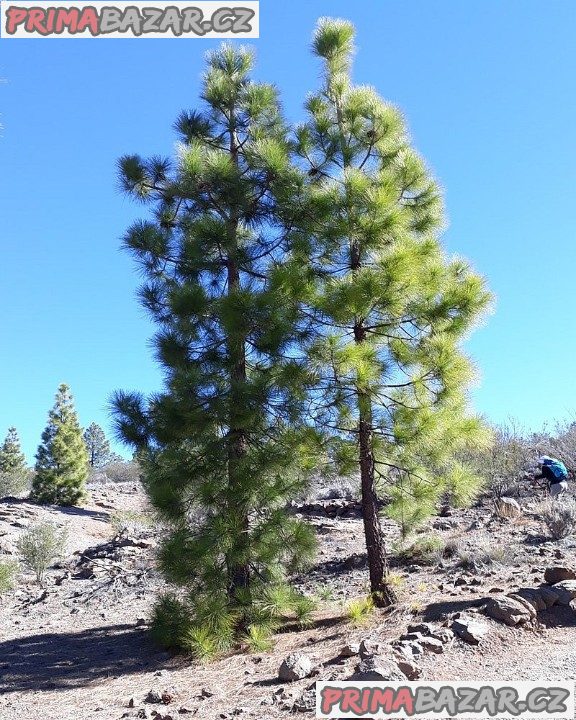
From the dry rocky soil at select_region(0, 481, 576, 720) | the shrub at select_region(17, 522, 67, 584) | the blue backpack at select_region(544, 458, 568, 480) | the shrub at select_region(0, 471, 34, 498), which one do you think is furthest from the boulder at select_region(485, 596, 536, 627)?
the shrub at select_region(0, 471, 34, 498)

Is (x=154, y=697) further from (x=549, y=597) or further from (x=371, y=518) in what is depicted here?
(x=549, y=597)

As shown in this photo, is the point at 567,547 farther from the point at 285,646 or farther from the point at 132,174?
the point at 132,174

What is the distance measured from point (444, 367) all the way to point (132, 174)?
4736mm

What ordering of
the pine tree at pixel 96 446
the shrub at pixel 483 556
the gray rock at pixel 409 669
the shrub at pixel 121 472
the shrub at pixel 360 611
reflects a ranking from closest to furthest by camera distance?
the gray rock at pixel 409 669, the shrub at pixel 360 611, the shrub at pixel 483 556, the shrub at pixel 121 472, the pine tree at pixel 96 446

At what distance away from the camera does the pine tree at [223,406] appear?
→ 22.2 feet

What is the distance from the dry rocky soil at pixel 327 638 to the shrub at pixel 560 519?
24cm

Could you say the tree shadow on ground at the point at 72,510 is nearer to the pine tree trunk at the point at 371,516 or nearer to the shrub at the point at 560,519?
the shrub at the point at 560,519

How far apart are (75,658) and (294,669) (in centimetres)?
343

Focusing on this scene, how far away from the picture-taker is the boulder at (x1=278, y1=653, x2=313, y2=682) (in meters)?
5.28

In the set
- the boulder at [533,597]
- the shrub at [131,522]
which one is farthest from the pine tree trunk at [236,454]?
the shrub at [131,522]

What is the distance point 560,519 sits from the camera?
30.3 ft

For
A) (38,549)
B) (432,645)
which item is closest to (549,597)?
(432,645)

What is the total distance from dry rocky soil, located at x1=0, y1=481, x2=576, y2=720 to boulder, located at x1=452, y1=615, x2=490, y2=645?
2 centimetres

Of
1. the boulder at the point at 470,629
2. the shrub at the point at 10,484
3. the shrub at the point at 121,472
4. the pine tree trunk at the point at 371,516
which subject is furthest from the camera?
the shrub at the point at 121,472
